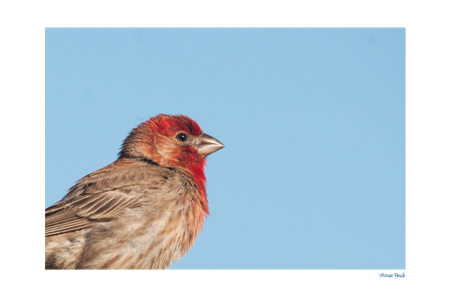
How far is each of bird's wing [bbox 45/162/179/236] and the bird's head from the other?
0.48 m

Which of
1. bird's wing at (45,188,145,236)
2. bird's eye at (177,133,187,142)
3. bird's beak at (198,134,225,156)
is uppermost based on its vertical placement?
bird's eye at (177,133,187,142)

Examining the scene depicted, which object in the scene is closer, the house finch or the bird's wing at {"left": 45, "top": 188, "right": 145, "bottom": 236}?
the house finch

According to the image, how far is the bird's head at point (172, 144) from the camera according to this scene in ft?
31.5

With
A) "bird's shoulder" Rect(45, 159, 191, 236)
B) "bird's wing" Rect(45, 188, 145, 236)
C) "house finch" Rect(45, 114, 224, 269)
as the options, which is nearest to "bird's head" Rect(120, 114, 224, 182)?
"house finch" Rect(45, 114, 224, 269)

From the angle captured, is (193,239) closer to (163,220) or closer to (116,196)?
(163,220)

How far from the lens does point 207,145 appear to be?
9.80 meters

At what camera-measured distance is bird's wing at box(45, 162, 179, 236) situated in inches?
334

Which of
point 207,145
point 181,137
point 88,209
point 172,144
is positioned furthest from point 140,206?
point 207,145

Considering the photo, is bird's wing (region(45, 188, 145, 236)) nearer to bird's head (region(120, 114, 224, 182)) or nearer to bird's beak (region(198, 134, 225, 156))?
bird's head (region(120, 114, 224, 182))

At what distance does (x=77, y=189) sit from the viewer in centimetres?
909

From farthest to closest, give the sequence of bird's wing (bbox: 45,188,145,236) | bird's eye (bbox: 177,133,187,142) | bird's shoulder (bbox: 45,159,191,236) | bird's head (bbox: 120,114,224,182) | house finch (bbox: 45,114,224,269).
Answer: bird's eye (bbox: 177,133,187,142) < bird's head (bbox: 120,114,224,182) < bird's shoulder (bbox: 45,159,191,236) < bird's wing (bbox: 45,188,145,236) < house finch (bbox: 45,114,224,269)

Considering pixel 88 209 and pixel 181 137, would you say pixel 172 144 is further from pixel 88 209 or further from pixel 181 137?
pixel 88 209

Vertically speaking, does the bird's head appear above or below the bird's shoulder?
above

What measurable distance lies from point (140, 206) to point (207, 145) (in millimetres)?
1704
